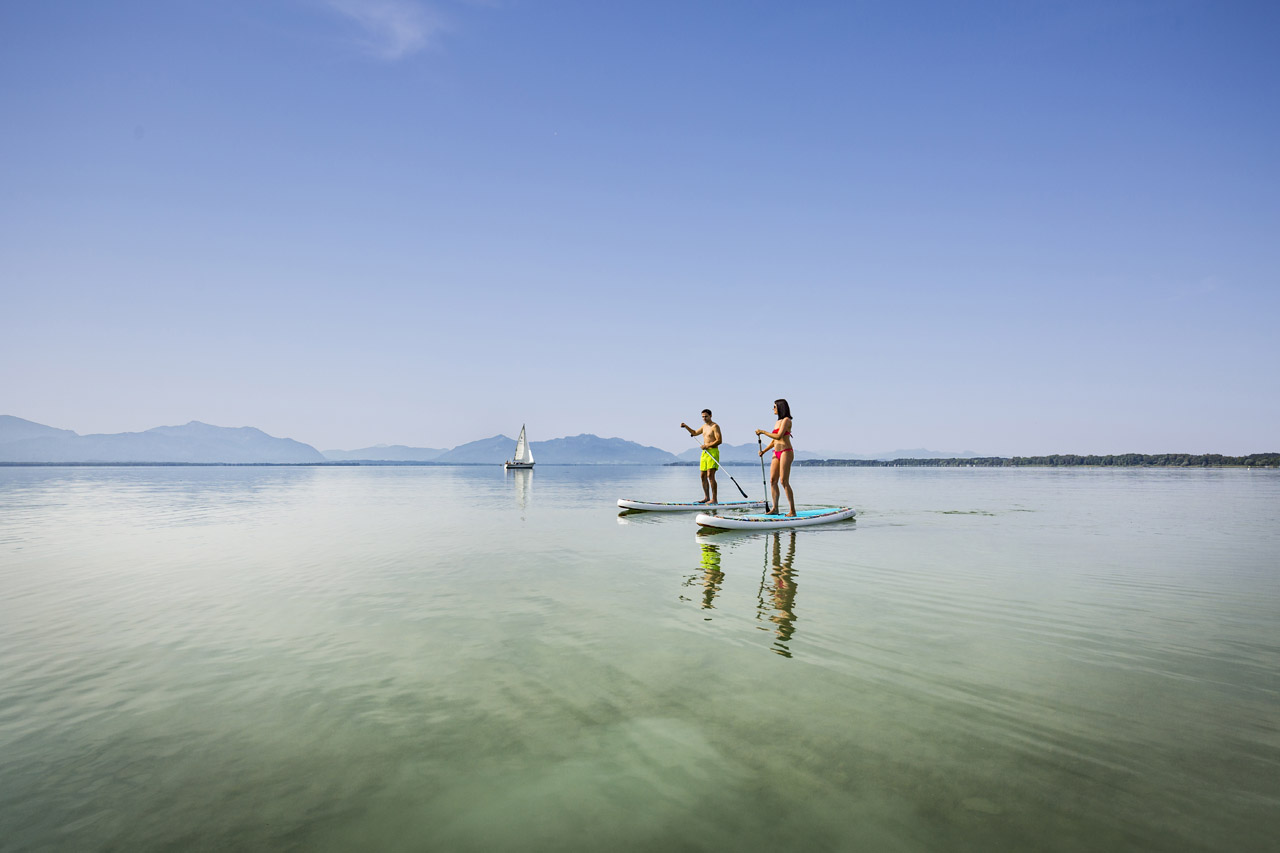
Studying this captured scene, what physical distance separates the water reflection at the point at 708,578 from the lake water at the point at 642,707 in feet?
0.39

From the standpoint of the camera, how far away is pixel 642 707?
6562 mm

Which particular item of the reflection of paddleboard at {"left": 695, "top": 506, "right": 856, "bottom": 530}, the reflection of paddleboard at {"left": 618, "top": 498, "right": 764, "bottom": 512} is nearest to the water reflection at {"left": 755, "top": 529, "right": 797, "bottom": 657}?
the reflection of paddleboard at {"left": 695, "top": 506, "right": 856, "bottom": 530}

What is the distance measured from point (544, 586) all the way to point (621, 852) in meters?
8.92

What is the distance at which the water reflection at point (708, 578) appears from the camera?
38.1ft

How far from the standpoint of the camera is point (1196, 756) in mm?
5367

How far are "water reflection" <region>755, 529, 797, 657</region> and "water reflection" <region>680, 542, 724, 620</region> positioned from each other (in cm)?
88

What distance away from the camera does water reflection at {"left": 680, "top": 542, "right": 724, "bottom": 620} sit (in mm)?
11602

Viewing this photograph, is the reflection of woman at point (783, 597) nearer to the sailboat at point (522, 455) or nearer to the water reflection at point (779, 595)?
the water reflection at point (779, 595)

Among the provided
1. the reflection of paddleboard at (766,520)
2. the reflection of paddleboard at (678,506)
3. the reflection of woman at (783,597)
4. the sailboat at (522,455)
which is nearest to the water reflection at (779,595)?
the reflection of woman at (783,597)

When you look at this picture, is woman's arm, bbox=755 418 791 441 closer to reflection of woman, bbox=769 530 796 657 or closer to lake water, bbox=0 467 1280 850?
reflection of woman, bbox=769 530 796 657

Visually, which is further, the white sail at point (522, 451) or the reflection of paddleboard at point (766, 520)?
the white sail at point (522, 451)

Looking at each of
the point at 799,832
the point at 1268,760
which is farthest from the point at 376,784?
the point at 1268,760

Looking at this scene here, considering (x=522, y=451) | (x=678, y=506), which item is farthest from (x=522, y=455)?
(x=678, y=506)

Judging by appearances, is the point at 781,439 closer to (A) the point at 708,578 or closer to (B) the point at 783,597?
(A) the point at 708,578
